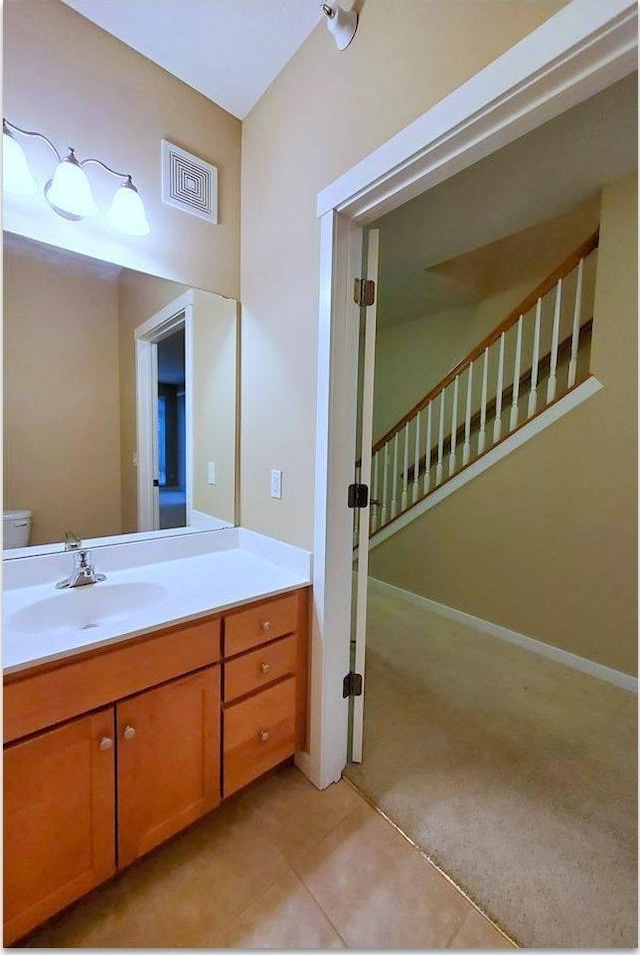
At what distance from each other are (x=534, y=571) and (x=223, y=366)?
225cm

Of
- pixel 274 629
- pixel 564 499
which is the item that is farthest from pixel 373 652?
pixel 564 499

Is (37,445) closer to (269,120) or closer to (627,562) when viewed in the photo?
(269,120)

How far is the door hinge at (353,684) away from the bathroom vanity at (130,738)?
25 centimetres

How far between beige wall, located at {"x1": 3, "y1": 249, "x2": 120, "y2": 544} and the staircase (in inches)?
61.3

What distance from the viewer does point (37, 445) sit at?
1294 mm

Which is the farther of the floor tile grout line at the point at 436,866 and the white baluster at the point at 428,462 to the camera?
the white baluster at the point at 428,462

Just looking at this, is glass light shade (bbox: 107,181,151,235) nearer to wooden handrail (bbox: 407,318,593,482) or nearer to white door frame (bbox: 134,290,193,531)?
white door frame (bbox: 134,290,193,531)

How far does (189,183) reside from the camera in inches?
58.9

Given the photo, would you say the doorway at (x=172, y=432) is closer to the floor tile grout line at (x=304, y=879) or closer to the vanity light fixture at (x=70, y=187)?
the vanity light fixture at (x=70, y=187)

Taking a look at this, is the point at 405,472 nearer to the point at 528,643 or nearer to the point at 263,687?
the point at 528,643

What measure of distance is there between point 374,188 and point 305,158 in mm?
432

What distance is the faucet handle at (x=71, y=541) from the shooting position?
133 cm

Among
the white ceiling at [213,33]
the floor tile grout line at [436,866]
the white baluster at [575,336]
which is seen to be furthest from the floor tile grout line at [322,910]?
the white ceiling at [213,33]

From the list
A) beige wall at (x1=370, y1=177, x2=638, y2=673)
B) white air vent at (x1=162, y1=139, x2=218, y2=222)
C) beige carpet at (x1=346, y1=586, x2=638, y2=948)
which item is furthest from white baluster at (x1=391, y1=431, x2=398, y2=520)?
white air vent at (x1=162, y1=139, x2=218, y2=222)
